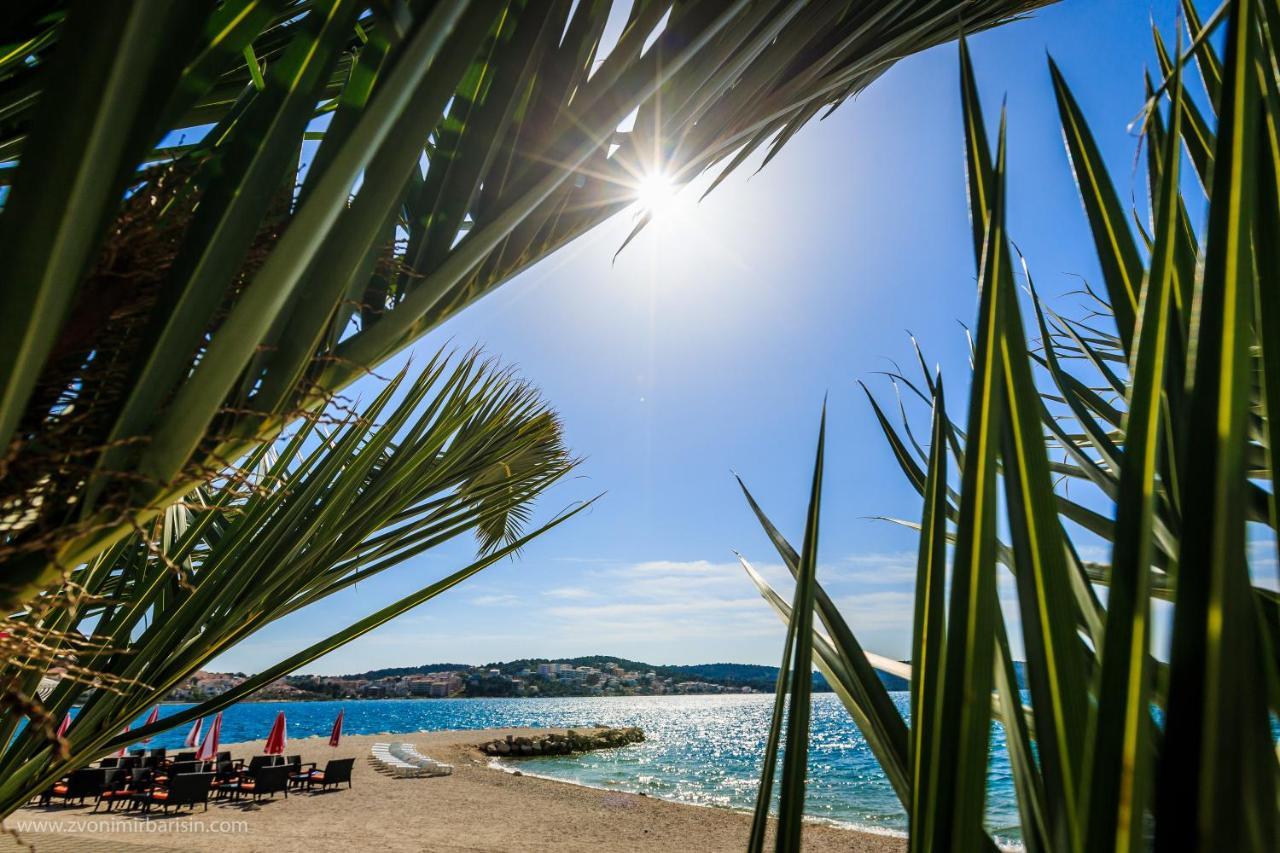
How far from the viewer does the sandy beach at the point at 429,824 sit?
28.8 feet

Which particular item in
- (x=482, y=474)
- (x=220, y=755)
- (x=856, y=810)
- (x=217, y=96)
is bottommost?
(x=856, y=810)

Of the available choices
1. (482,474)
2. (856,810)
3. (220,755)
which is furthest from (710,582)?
(482,474)

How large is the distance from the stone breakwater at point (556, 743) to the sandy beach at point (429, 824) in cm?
1147

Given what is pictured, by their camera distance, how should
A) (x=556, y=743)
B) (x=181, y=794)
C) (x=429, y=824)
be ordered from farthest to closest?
(x=556, y=743) → (x=429, y=824) → (x=181, y=794)

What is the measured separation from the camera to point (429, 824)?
39.1ft

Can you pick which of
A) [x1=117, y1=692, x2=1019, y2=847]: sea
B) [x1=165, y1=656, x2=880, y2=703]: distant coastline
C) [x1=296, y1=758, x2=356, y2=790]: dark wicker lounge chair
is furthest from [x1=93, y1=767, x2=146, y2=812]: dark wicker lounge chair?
[x1=165, y1=656, x2=880, y2=703]: distant coastline

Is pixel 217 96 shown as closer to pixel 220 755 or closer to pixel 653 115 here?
pixel 653 115

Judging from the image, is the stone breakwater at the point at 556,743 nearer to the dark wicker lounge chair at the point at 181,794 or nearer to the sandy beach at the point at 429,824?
the sandy beach at the point at 429,824

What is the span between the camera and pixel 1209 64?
3.19 ft

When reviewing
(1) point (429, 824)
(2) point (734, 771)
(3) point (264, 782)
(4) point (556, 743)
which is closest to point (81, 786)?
(3) point (264, 782)

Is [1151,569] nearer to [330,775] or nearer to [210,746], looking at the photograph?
[210,746]

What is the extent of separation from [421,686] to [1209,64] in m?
97.5

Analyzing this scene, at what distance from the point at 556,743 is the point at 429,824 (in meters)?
21.9

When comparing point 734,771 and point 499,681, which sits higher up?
point 734,771
